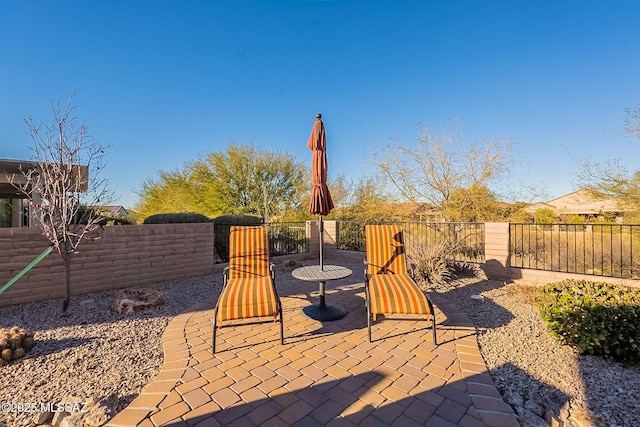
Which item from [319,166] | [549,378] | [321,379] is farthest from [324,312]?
[549,378]

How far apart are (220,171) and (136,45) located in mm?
8119

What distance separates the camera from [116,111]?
8.61m

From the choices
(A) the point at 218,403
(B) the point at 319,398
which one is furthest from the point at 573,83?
(A) the point at 218,403

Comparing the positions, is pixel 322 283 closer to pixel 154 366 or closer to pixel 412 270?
pixel 154 366

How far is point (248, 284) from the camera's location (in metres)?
3.48

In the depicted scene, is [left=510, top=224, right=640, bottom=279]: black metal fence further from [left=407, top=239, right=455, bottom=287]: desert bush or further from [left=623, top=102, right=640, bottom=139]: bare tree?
[left=623, top=102, right=640, bottom=139]: bare tree

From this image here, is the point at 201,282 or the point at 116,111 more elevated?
the point at 116,111

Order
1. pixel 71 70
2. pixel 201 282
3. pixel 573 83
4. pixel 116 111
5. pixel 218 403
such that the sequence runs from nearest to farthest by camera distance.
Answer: pixel 218 403
pixel 201 282
pixel 71 70
pixel 573 83
pixel 116 111

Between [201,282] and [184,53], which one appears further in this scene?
[184,53]

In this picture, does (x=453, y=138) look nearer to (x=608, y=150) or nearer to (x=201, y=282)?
(x=608, y=150)

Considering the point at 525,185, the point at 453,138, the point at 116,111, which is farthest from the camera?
the point at 453,138

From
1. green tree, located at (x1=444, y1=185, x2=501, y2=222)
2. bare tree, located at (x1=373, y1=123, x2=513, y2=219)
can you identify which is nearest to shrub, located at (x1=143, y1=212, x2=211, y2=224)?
bare tree, located at (x1=373, y1=123, x2=513, y2=219)

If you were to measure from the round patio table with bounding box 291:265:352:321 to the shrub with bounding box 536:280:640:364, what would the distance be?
2355mm

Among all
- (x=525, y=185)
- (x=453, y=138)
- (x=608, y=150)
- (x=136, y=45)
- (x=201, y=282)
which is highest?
(x=136, y=45)
